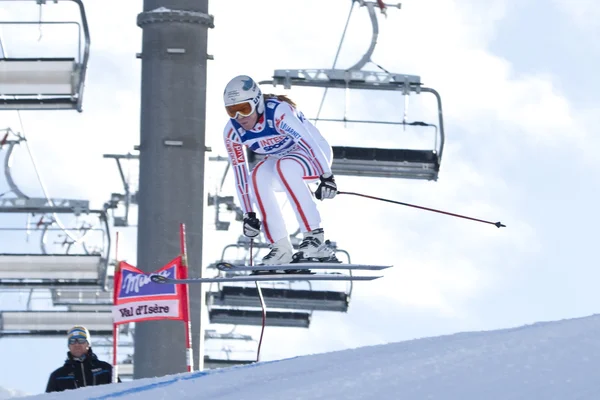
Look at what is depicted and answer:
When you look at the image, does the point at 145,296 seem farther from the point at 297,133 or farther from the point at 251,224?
the point at 297,133

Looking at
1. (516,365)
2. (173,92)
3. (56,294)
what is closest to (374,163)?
(173,92)

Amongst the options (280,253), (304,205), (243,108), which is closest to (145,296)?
(280,253)

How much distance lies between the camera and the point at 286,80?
45.9 feet

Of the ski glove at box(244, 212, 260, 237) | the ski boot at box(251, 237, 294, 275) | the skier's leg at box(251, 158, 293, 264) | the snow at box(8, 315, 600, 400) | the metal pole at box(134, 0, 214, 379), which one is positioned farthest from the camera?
the metal pole at box(134, 0, 214, 379)

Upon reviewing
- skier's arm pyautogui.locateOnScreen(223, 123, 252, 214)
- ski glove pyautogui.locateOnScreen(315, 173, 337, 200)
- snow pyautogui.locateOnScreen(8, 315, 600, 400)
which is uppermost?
skier's arm pyautogui.locateOnScreen(223, 123, 252, 214)

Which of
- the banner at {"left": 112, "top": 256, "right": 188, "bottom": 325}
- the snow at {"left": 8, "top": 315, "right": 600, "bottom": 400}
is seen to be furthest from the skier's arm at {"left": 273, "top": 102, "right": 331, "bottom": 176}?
the banner at {"left": 112, "top": 256, "right": 188, "bottom": 325}

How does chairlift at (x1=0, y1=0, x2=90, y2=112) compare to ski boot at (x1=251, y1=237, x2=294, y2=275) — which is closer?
ski boot at (x1=251, y1=237, x2=294, y2=275)

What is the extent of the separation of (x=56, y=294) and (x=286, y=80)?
1477 cm

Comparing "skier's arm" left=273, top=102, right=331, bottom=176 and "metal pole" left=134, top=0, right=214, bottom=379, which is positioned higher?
"metal pole" left=134, top=0, right=214, bottom=379

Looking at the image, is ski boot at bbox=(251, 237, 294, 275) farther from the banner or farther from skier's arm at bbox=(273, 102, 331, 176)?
the banner

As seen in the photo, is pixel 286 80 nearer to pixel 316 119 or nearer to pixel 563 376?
pixel 316 119

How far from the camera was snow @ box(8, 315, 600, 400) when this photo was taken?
18.5 ft

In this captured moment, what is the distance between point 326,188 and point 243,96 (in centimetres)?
75

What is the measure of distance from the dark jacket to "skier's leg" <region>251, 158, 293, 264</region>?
1.21m
